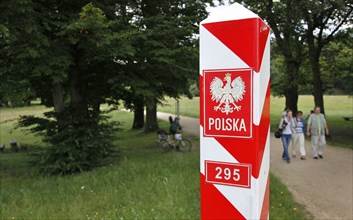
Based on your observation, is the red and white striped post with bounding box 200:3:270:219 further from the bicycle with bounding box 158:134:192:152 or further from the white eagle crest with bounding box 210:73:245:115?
the bicycle with bounding box 158:134:192:152

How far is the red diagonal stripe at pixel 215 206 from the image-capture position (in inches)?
63.7

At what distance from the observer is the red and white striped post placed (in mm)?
1514

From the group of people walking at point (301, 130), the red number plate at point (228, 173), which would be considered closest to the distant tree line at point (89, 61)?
the group of people walking at point (301, 130)

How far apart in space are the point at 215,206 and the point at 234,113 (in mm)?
479

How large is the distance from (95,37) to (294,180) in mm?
5885

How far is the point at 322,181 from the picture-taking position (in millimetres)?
8078

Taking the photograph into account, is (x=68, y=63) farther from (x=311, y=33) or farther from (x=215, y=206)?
(x=311, y=33)

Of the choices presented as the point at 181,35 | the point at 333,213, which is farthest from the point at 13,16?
→ the point at 333,213

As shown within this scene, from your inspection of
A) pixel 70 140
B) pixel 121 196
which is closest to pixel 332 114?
pixel 70 140

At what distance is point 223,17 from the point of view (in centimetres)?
157

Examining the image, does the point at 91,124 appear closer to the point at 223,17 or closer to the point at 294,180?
the point at 294,180

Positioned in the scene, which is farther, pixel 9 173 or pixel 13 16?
pixel 9 173

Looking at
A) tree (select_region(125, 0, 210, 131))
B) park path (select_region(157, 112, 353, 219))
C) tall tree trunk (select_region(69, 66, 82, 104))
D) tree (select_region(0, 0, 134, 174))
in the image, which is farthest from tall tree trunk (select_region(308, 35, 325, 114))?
tall tree trunk (select_region(69, 66, 82, 104))

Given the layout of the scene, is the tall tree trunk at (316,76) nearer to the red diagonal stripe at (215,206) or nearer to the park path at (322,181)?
the park path at (322,181)
